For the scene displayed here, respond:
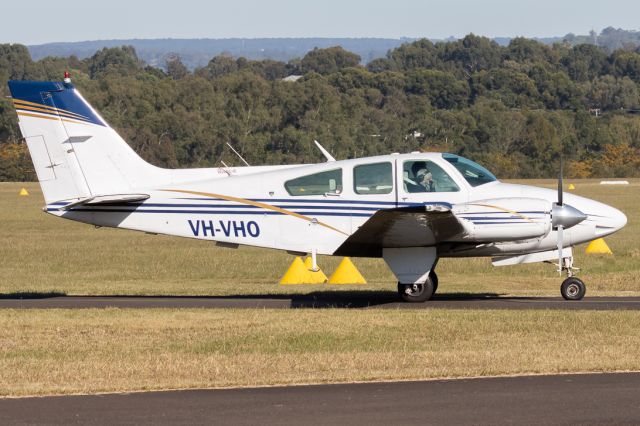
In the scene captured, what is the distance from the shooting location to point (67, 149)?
1795 cm

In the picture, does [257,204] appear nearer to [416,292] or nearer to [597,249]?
[416,292]

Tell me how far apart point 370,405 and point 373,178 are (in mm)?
7395

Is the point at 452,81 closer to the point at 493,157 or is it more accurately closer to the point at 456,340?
the point at 493,157

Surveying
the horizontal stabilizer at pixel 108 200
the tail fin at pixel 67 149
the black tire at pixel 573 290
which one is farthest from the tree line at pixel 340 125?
the black tire at pixel 573 290

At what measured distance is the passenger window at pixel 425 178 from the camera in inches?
676

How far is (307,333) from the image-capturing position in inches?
574

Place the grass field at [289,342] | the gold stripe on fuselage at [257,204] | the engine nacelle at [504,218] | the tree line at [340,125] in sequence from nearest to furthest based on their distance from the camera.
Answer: the grass field at [289,342]
the engine nacelle at [504,218]
the gold stripe on fuselage at [257,204]
the tree line at [340,125]

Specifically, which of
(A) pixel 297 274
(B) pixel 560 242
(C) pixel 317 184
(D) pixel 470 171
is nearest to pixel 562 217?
(B) pixel 560 242

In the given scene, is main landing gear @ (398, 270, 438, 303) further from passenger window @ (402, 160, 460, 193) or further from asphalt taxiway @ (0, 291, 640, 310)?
passenger window @ (402, 160, 460, 193)

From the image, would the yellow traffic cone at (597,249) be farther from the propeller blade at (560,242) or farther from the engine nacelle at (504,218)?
the engine nacelle at (504,218)

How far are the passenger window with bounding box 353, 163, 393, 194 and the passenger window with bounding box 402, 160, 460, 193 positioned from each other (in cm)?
24

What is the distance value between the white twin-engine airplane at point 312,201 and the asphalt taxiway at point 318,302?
1.56 ft

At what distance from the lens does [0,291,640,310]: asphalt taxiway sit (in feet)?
56.9

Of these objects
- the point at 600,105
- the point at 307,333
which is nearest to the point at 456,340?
the point at 307,333
